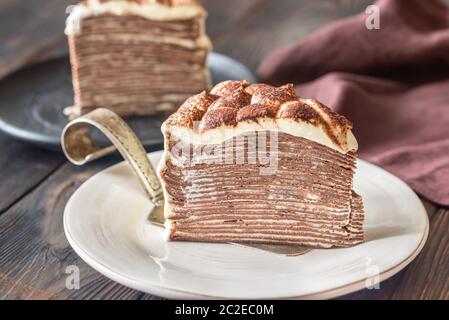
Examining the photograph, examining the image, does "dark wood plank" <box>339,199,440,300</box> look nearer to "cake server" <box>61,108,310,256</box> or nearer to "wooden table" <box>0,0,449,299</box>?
"wooden table" <box>0,0,449,299</box>

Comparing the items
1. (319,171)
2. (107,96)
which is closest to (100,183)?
(319,171)

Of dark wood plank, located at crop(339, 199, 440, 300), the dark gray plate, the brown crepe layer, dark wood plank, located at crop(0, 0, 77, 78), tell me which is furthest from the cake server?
dark wood plank, located at crop(0, 0, 77, 78)

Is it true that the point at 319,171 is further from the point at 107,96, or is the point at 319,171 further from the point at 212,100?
the point at 107,96

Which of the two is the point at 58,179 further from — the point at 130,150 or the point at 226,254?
the point at 226,254

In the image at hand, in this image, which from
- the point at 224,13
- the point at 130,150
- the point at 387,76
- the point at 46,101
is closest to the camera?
the point at 130,150

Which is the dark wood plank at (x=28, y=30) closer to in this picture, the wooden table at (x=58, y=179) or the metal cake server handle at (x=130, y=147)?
the wooden table at (x=58, y=179)

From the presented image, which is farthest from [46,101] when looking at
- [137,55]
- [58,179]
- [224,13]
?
[224,13]
